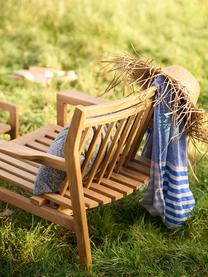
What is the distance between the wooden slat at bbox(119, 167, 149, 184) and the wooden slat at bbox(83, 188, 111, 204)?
32 centimetres

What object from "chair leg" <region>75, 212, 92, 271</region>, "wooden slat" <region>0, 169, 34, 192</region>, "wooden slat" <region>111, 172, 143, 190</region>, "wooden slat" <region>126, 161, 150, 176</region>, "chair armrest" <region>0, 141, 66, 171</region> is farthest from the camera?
"wooden slat" <region>126, 161, 150, 176</region>

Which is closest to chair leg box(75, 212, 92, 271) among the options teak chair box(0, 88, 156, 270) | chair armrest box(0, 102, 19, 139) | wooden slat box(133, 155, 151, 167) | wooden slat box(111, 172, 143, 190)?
teak chair box(0, 88, 156, 270)

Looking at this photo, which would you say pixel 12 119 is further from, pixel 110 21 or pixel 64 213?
pixel 110 21

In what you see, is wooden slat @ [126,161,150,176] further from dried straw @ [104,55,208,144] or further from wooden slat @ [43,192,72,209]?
wooden slat @ [43,192,72,209]

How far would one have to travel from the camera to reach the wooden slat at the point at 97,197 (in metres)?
2.99

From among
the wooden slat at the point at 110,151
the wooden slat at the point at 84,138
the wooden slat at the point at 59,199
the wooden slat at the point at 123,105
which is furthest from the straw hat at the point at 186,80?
the wooden slat at the point at 59,199

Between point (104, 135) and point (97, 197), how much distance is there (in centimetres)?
35

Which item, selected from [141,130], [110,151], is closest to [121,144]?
[110,151]

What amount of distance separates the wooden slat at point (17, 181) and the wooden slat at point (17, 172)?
2cm

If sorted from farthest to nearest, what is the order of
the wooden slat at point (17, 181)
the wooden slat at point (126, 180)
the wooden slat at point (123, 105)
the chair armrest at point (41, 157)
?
the wooden slat at point (126, 180) < the wooden slat at point (17, 181) < the chair armrest at point (41, 157) < the wooden slat at point (123, 105)

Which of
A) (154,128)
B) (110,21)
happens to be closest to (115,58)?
(154,128)

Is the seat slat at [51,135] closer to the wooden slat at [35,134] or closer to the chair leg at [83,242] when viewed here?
the wooden slat at [35,134]

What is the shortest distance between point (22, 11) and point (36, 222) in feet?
14.5

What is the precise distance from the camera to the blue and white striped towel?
3154 millimetres
